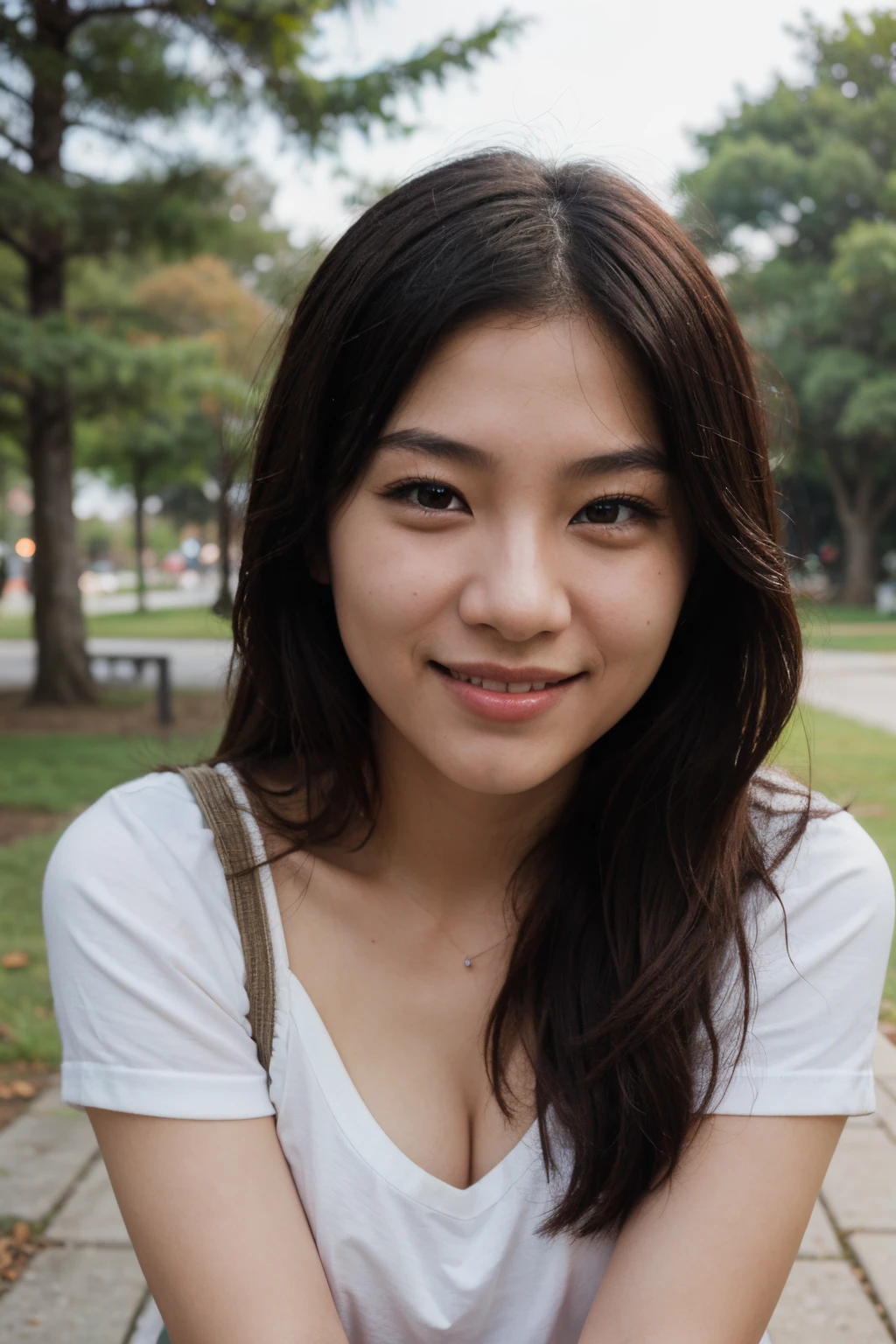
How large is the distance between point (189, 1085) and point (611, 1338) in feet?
1.72

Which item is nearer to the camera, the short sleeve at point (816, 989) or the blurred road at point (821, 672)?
the short sleeve at point (816, 989)

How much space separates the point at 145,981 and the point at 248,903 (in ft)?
0.50

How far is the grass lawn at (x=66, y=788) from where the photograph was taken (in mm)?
3973

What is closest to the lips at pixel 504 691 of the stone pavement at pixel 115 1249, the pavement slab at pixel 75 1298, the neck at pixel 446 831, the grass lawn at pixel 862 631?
the neck at pixel 446 831

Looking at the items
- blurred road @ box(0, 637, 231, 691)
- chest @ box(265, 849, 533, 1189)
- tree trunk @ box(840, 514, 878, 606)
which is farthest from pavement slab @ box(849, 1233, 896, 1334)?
tree trunk @ box(840, 514, 878, 606)

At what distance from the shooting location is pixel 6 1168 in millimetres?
3021

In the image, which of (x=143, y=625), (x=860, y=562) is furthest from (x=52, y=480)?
(x=860, y=562)

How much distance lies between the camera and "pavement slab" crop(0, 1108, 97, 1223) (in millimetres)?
2861

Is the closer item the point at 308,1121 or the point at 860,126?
the point at 308,1121

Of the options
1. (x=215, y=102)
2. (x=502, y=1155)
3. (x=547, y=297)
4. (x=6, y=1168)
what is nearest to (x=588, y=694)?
(x=547, y=297)

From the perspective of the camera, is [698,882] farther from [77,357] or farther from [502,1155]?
[77,357]

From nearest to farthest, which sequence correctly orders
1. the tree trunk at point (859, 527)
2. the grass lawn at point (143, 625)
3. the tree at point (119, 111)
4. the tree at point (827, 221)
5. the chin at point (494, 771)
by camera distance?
the chin at point (494, 771) < the tree at point (119, 111) < the grass lawn at point (143, 625) < the tree at point (827, 221) < the tree trunk at point (859, 527)

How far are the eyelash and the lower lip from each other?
7.3 inches

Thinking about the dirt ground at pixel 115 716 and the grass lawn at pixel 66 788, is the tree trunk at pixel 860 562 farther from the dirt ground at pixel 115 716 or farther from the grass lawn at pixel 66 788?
the dirt ground at pixel 115 716
